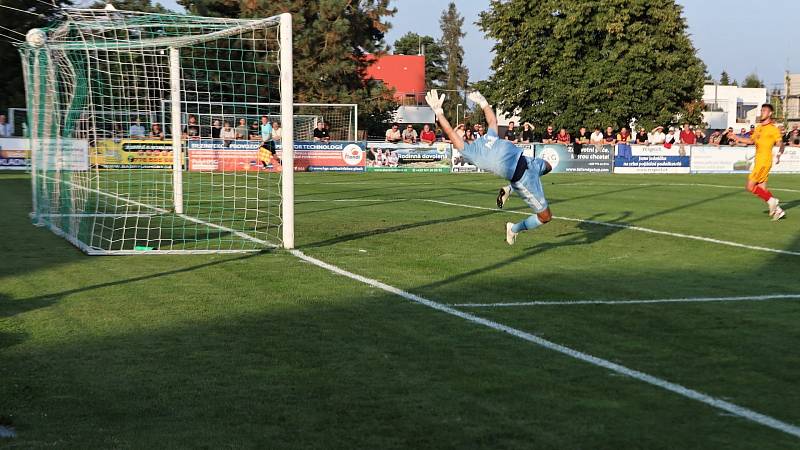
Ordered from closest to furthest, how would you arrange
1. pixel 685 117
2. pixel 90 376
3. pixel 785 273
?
pixel 90 376, pixel 785 273, pixel 685 117

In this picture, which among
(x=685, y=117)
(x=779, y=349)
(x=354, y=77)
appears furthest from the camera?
(x=685, y=117)

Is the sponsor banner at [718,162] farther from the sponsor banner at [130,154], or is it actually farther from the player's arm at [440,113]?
the player's arm at [440,113]

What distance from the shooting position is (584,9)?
58.9 meters

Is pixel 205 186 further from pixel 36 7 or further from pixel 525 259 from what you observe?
pixel 36 7

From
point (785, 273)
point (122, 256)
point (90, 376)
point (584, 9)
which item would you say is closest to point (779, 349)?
point (785, 273)

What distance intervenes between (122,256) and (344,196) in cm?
1193

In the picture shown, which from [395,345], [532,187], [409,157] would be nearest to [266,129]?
[409,157]

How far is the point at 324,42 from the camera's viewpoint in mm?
54844

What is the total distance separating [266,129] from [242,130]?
2.60 feet

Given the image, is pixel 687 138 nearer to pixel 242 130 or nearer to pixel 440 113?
pixel 242 130

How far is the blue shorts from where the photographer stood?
509 inches

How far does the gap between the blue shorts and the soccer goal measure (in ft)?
10.8

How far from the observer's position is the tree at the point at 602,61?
58688 mm

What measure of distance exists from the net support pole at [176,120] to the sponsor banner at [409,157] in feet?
66.8
